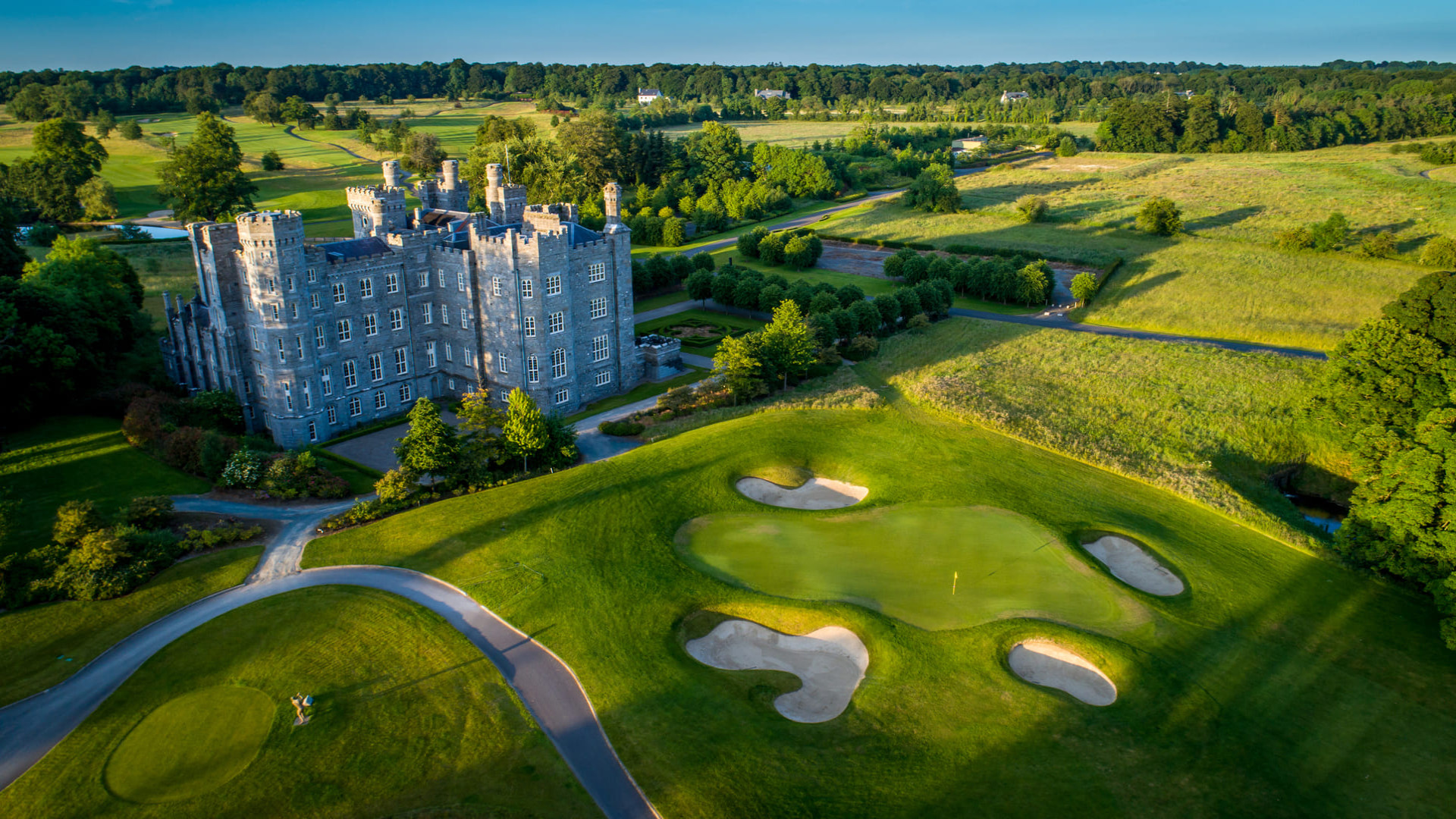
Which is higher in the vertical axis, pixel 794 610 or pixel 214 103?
pixel 214 103

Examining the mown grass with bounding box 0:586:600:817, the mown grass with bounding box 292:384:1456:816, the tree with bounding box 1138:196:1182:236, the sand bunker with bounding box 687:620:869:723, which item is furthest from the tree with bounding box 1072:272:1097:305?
the mown grass with bounding box 0:586:600:817

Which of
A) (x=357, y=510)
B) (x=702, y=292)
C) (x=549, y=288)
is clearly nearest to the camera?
(x=357, y=510)

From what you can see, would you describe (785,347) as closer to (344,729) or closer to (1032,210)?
(344,729)

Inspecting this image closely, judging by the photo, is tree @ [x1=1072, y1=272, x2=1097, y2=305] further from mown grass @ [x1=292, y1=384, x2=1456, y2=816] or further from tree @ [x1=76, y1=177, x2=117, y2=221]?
tree @ [x1=76, y1=177, x2=117, y2=221]

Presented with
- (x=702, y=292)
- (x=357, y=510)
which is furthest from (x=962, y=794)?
(x=702, y=292)

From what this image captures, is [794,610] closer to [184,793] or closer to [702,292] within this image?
[184,793]

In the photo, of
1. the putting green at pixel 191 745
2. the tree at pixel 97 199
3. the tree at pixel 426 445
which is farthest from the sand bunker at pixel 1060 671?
the tree at pixel 97 199
